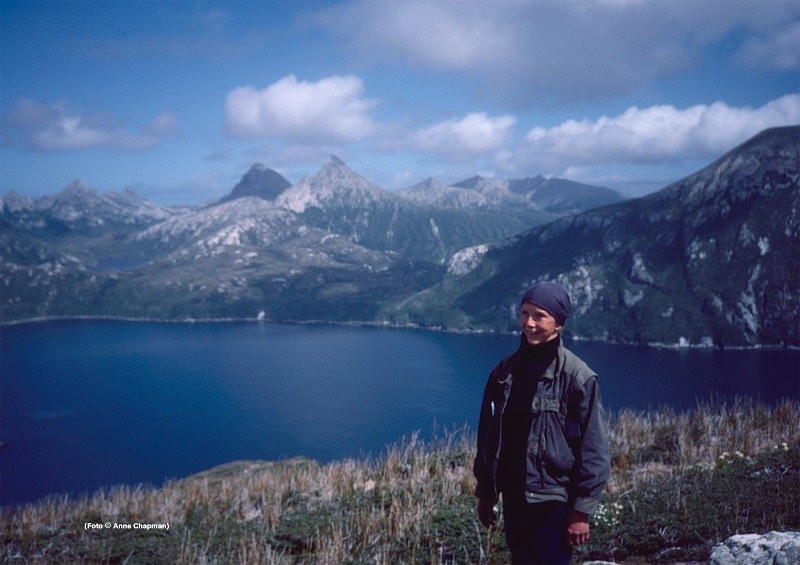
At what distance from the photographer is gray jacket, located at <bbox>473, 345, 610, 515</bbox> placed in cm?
526

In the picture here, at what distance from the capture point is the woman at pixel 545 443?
5.28 metres

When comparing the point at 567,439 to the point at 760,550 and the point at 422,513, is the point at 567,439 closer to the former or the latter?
the point at 760,550

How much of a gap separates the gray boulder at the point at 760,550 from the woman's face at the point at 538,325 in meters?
3.96

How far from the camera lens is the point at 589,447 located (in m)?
5.29

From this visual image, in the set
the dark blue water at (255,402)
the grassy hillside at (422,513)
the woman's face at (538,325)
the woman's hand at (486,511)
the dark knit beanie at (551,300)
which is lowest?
the dark blue water at (255,402)

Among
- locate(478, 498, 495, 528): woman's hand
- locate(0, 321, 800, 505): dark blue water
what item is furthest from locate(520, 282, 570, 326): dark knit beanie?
locate(0, 321, 800, 505): dark blue water

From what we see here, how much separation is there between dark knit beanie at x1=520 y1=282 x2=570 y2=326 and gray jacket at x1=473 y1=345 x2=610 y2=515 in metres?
0.41

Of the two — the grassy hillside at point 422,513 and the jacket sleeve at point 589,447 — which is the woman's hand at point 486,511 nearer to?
the jacket sleeve at point 589,447

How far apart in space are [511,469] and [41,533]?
13.1m

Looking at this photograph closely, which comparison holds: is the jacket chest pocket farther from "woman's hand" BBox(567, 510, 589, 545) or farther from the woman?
"woman's hand" BBox(567, 510, 589, 545)

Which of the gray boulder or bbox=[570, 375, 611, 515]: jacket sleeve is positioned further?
the gray boulder

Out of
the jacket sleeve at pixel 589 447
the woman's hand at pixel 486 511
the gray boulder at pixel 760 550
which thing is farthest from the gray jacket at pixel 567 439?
the gray boulder at pixel 760 550

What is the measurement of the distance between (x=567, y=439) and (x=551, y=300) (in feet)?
4.90

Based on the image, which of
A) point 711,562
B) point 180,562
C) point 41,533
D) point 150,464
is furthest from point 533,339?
point 150,464
